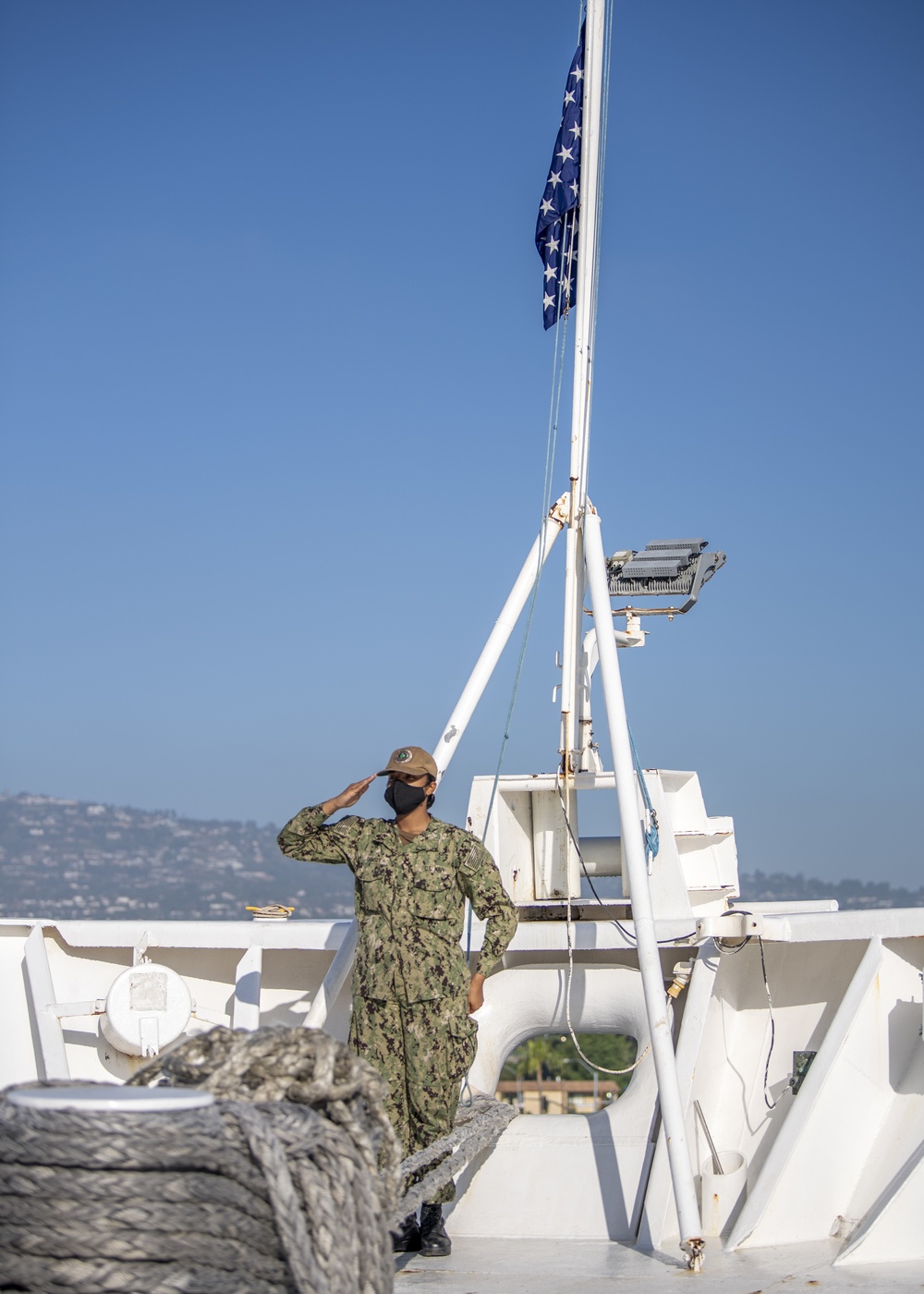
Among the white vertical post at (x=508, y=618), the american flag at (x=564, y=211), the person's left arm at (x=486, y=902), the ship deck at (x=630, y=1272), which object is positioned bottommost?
the ship deck at (x=630, y=1272)

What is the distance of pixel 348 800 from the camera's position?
5023mm

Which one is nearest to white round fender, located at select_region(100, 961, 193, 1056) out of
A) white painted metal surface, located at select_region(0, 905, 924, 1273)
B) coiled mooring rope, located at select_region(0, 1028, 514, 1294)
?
white painted metal surface, located at select_region(0, 905, 924, 1273)

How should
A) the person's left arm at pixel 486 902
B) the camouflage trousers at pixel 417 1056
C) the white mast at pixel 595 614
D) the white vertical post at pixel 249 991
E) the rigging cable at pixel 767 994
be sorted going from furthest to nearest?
the white vertical post at pixel 249 991 < the rigging cable at pixel 767 994 < the white mast at pixel 595 614 < the person's left arm at pixel 486 902 < the camouflage trousers at pixel 417 1056

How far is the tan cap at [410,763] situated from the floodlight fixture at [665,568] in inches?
95.5

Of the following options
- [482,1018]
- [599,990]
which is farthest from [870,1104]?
[482,1018]

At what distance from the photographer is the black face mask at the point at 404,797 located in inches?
194

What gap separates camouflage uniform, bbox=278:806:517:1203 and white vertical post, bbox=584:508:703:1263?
0.53m

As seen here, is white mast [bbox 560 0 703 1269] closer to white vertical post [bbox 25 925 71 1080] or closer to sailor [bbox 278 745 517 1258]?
sailor [bbox 278 745 517 1258]

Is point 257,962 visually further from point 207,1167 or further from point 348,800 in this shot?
point 207,1167

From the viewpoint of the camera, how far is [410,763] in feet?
16.2

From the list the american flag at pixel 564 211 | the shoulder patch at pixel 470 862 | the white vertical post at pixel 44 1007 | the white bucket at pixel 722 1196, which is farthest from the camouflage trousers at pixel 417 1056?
the american flag at pixel 564 211

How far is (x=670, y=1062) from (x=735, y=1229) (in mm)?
687

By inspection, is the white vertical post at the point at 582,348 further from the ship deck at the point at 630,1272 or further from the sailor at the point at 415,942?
the ship deck at the point at 630,1272

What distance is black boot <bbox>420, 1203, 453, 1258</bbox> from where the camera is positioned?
4922 millimetres
